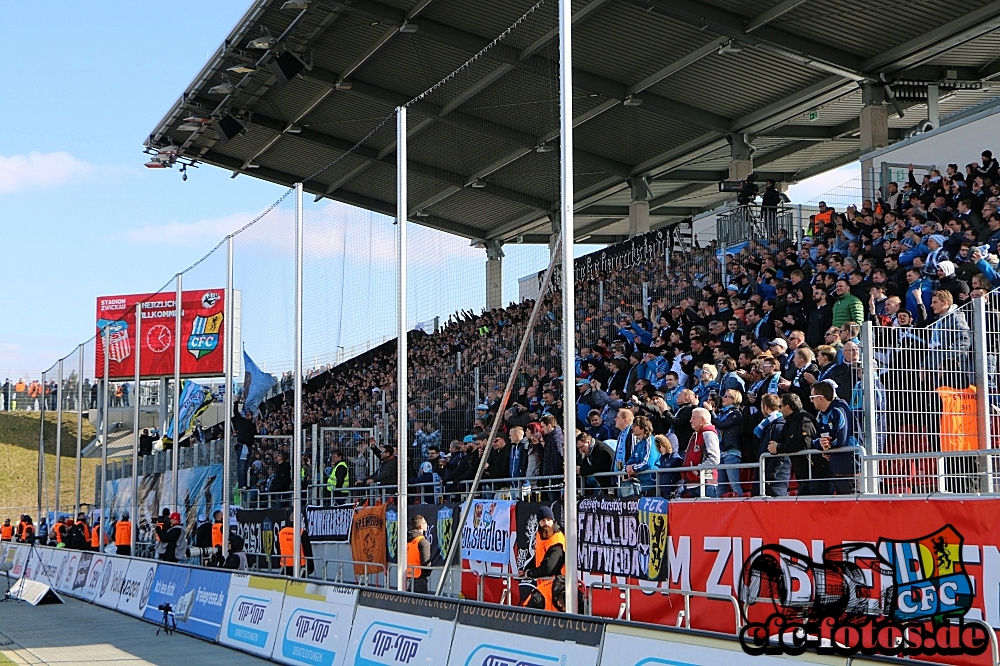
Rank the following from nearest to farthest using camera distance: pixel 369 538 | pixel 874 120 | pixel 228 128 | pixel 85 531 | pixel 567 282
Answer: pixel 567 282 → pixel 369 538 → pixel 874 120 → pixel 228 128 → pixel 85 531

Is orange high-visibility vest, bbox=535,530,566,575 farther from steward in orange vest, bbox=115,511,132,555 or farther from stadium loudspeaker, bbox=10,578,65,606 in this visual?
steward in orange vest, bbox=115,511,132,555

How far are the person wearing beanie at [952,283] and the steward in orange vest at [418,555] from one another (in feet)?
23.0

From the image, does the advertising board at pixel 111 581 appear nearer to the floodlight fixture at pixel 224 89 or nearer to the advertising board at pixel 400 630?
the advertising board at pixel 400 630

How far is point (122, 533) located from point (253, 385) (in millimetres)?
9982

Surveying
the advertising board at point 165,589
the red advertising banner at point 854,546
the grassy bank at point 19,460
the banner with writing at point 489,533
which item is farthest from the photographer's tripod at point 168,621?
the grassy bank at point 19,460

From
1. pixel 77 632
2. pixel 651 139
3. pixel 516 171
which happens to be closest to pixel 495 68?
pixel 516 171

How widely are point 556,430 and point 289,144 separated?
2196 cm

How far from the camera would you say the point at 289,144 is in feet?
112

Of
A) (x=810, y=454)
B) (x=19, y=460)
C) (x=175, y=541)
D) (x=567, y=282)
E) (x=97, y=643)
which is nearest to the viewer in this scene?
(x=567, y=282)

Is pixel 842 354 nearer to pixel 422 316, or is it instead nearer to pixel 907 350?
pixel 907 350

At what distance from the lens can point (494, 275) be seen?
504 inches

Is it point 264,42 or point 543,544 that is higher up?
point 264,42

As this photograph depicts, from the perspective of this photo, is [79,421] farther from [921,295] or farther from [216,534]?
[921,295]

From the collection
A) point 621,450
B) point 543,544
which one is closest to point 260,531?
point 543,544
